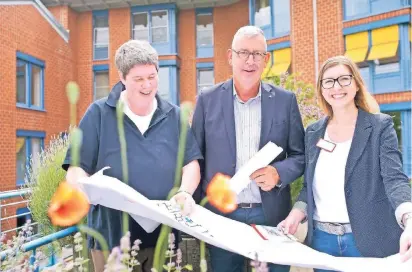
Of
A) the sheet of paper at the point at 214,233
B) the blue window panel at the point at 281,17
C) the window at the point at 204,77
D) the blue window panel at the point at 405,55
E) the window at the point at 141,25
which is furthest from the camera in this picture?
the window at the point at 141,25

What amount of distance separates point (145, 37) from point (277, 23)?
602cm

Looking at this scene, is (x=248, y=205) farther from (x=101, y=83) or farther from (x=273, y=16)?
(x=101, y=83)

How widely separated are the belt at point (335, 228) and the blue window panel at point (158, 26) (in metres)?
16.0

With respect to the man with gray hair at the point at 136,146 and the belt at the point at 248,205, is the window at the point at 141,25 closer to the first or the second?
the belt at the point at 248,205

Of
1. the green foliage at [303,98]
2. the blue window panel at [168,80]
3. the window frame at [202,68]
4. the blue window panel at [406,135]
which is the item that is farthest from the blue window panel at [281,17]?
the green foliage at [303,98]

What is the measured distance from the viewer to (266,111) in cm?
215

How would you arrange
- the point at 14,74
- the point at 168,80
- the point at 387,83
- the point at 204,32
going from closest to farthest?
the point at 387,83
the point at 14,74
the point at 168,80
the point at 204,32

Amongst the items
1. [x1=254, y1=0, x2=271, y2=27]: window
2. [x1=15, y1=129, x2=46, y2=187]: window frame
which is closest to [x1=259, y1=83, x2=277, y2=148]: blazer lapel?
[x1=15, y1=129, x2=46, y2=187]: window frame

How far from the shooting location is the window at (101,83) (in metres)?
17.6

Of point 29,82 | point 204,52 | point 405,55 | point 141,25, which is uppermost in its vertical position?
point 141,25

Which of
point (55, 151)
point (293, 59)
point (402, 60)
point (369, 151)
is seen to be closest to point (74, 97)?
point (369, 151)

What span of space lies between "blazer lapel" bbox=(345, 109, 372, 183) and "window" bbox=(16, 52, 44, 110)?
1256 centimetres

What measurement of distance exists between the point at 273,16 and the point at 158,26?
527 cm

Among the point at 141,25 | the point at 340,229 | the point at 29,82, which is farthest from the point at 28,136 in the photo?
the point at 340,229
